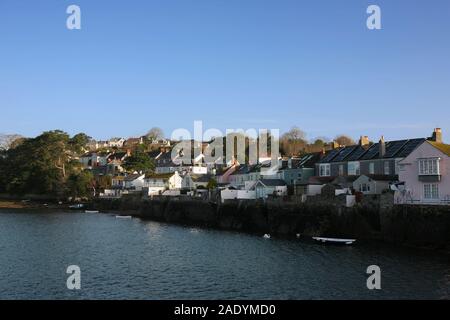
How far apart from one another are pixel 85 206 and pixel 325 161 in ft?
202

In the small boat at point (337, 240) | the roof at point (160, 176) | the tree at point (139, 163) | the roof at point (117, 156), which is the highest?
the roof at point (117, 156)

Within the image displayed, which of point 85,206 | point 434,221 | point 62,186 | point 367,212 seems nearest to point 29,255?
point 367,212

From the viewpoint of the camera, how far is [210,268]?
35.5m

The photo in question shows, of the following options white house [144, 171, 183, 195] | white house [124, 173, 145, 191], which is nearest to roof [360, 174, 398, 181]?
white house [144, 171, 183, 195]

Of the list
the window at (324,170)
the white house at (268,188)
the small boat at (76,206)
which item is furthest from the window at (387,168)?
A: the small boat at (76,206)

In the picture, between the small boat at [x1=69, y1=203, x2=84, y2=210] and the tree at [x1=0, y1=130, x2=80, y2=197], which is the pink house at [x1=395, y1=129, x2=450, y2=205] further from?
the tree at [x1=0, y1=130, x2=80, y2=197]

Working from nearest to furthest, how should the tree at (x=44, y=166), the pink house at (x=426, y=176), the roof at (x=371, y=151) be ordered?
the pink house at (x=426, y=176)
the roof at (x=371, y=151)
the tree at (x=44, y=166)

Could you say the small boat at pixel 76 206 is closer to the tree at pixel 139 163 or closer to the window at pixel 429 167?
the tree at pixel 139 163

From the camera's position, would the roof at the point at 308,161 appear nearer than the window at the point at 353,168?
No

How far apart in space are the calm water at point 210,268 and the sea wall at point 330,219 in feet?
10.6

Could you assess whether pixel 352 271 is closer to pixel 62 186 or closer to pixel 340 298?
pixel 340 298

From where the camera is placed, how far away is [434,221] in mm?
41125

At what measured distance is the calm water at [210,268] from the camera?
92.6 ft

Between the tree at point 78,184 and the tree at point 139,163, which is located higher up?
the tree at point 139,163
